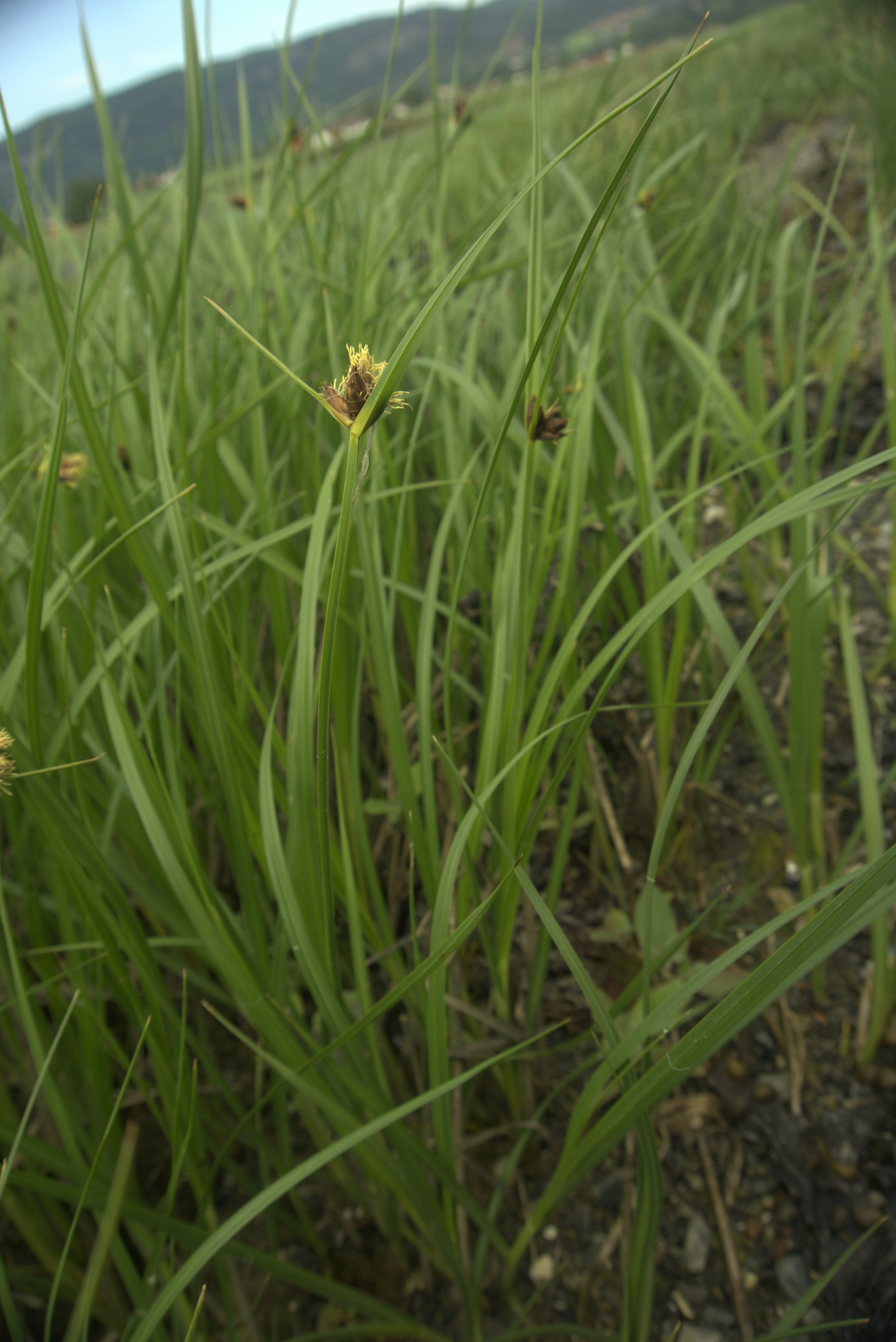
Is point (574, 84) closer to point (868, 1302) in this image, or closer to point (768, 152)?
point (768, 152)

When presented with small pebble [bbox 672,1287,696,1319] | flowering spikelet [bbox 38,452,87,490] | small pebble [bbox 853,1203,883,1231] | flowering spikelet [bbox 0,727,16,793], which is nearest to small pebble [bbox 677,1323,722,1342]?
small pebble [bbox 672,1287,696,1319]

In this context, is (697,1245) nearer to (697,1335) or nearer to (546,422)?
(697,1335)

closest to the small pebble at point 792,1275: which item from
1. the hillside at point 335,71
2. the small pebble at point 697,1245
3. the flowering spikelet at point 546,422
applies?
the small pebble at point 697,1245

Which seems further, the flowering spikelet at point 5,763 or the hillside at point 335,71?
the hillside at point 335,71

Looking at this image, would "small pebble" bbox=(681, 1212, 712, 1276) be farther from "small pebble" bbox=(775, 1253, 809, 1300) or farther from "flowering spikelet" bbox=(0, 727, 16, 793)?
"flowering spikelet" bbox=(0, 727, 16, 793)

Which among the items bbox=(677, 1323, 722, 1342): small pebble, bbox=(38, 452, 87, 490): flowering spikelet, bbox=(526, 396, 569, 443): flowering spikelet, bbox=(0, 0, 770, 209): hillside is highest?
bbox=(0, 0, 770, 209): hillside

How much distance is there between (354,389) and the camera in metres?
0.34

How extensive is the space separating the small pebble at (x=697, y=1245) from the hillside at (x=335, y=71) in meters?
1.15

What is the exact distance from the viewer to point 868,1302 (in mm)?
632

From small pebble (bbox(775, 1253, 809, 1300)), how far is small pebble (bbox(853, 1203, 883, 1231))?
7 cm

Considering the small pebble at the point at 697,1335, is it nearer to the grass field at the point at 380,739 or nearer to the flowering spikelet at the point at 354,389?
the grass field at the point at 380,739

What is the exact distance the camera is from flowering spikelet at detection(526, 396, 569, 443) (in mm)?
489

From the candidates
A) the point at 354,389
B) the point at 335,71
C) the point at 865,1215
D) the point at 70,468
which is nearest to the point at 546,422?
the point at 354,389

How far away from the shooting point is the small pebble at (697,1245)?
0.74 metres
